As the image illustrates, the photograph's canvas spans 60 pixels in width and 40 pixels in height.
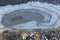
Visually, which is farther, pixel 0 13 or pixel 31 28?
pixel 0 13

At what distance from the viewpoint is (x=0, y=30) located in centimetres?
162

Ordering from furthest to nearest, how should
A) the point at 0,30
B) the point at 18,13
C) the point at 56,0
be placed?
the point at 56,0, the point at 18,13, the point at 0,30

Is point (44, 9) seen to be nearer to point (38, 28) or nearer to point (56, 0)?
point (56, 0)

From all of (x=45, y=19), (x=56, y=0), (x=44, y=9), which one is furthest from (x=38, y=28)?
(x=56, y=0)

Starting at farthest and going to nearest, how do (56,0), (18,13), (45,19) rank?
(56,0) → (18,13) → (45,19)

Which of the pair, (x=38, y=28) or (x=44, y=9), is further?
(x=44, y=9)

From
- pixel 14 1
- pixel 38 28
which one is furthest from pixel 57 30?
pixel 14 1

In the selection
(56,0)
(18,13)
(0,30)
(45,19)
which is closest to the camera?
(0,30)

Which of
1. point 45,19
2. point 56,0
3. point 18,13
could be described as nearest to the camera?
point 45,19

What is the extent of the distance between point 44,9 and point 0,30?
1.58 feet

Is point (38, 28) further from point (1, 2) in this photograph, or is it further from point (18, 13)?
point (1, 2)

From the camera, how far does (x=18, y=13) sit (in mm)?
1914

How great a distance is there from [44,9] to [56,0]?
0.19 meters

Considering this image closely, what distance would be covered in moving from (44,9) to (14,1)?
0.34m
